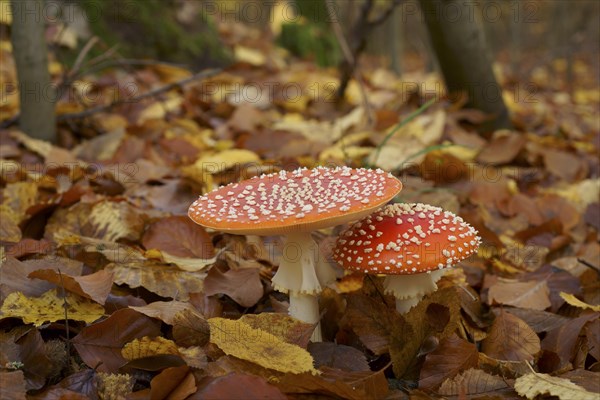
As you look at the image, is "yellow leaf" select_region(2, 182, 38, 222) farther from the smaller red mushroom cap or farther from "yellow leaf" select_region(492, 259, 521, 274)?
"yellow leaf" select_region(492, 259, 521, 274)

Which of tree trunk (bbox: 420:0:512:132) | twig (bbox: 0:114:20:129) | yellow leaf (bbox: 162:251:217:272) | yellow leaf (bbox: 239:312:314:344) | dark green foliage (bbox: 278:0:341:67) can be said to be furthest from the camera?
dark green foliage (bbox: 278:0:341:67)

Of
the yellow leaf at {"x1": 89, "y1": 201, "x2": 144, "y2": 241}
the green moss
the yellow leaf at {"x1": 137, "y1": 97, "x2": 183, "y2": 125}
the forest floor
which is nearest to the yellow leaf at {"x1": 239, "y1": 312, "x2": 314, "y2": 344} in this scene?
the forest floor

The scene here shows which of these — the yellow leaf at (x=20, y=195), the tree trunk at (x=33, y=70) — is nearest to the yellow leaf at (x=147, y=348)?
the yellow leaf at (x=20, y=195)

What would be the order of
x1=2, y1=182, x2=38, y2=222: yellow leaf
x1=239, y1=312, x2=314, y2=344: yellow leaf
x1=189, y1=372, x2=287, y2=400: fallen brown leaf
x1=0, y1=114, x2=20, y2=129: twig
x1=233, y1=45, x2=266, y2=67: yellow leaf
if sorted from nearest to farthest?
x1=189, y1=372, x2=287, y2=400: fallen brown leaf, x1=239, y1=312, x2=314, y2=344: yellow leaf, x1=2, y1=182, x2=38, y2=222: yellow leaf, x1=0, y1=114, x2=20, y2=129: twig, x1=233, y1=45, x2=266, y2=67: yellow leaf

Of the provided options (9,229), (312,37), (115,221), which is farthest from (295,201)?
(312,37)

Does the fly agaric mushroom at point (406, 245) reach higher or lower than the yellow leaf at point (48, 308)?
higher

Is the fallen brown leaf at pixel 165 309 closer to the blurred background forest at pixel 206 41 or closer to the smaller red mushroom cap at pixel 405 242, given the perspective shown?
the smaller red mushroom cap at pixel 405 242

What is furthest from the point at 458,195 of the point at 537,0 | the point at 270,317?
the point at 537,0
